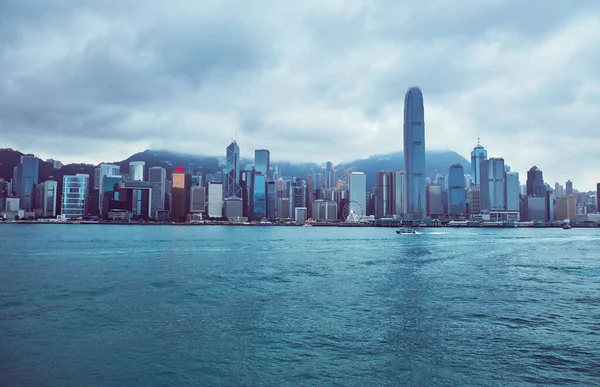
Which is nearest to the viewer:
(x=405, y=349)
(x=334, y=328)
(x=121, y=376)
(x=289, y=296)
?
(x=121, y=376)

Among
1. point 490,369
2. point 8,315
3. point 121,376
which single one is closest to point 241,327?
point 121,376

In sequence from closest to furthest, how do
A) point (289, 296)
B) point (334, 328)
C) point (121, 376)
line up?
point (121, 376)
point (334, 328)
point (289, 296)

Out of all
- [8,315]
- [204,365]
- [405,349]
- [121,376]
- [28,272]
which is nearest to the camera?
[121,376]

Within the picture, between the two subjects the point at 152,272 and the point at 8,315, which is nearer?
the point at 8,315

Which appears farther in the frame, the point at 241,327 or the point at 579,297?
the point at 579,297

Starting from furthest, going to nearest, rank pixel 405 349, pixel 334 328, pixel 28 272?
pixel 28 272 → pixel 334 328 → pixel 405 349

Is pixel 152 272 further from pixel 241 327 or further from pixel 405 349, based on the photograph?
pixel 405 349

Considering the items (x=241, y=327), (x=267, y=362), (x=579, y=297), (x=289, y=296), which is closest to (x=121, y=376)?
(x=267, y=362)

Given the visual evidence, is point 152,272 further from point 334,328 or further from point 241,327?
point 334,328
